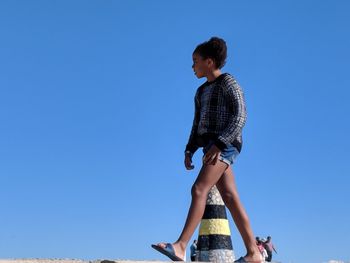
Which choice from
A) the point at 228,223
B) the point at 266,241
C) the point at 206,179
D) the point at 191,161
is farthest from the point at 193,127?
the point at 266,241

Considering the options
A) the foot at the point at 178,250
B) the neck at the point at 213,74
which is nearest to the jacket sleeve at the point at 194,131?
the neck at the point at 213,74

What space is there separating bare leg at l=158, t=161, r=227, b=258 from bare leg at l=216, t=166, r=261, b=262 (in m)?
0.16

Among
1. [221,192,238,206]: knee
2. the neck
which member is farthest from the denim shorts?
the neck

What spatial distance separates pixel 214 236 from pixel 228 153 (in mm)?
1099

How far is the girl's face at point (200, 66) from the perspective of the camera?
17.6ft

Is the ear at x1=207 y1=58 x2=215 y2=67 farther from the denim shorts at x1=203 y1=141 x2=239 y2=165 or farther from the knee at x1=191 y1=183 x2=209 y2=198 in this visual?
the knee at x1=191 y1=183 x2=209 y2=198

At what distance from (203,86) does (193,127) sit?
0.42m

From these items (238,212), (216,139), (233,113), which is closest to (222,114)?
(233,113)

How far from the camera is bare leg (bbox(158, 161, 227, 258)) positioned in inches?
191

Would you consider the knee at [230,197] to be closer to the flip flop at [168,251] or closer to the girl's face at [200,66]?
the flip flop at [168,251]

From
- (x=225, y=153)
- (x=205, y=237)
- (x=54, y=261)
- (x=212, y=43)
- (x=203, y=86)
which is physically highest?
(x=212, y=43)

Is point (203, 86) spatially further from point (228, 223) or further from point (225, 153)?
point (228, 223)

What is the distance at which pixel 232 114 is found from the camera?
5105mm

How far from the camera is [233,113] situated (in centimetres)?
510
